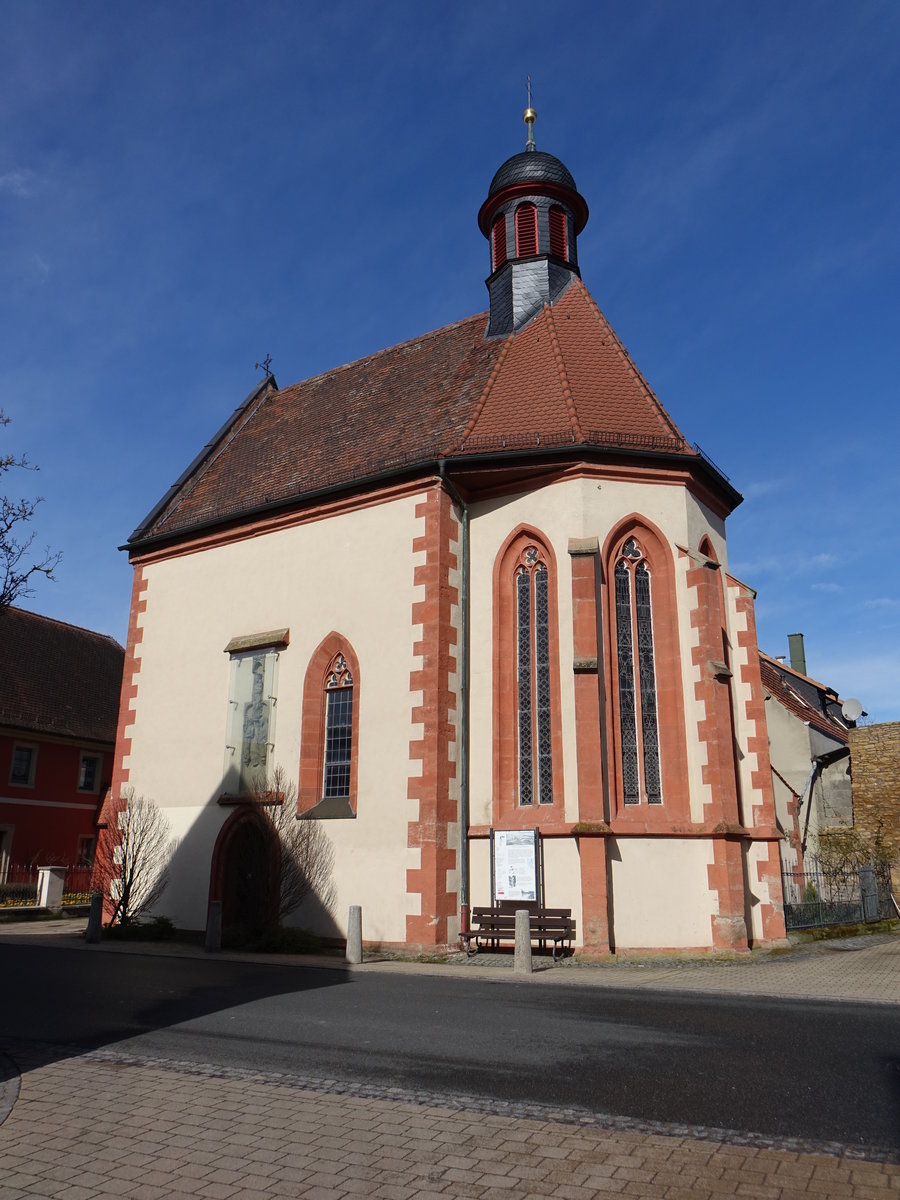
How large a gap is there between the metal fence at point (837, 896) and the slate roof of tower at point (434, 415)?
8613 millimetres

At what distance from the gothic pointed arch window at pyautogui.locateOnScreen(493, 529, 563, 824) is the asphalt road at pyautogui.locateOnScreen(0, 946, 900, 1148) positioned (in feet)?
13.1

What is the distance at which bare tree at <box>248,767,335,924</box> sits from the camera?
50.5ft

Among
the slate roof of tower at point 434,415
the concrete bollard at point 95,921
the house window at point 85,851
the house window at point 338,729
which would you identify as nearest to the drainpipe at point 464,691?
the slate roof of tower at point 434,415

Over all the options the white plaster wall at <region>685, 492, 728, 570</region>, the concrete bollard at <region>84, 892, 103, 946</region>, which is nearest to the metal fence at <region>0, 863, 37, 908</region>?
the concrete bollard at <region>84, 892, 103, 946</region>

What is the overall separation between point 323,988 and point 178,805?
850 centimetres

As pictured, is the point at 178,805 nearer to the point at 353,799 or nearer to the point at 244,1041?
the point at 353,799

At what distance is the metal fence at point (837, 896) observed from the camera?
17.1 metres

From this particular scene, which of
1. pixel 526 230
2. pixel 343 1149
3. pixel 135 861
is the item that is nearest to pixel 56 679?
pixel 135 861

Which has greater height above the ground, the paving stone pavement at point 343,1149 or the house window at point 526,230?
the house window at point 526,230

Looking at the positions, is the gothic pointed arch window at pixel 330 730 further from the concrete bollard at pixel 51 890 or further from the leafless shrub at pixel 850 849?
the leafless shrub at pixel 850 849

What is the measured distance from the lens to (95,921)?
16.5m

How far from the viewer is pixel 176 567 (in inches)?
789

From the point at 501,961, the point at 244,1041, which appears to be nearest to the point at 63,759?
the point at 501,961

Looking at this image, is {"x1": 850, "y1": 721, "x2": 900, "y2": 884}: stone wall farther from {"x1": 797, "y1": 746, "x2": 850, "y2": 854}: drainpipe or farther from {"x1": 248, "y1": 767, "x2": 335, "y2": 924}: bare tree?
{"x1": 248, "y1": 767, "x2": 335, "y2": 924}: bare tree
